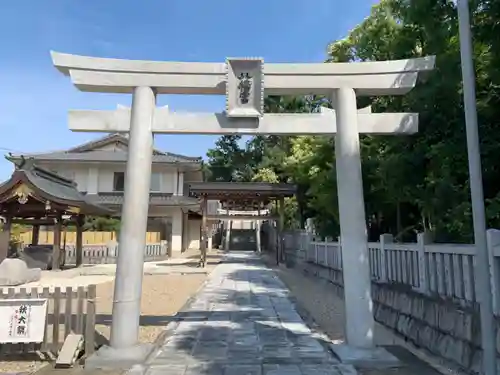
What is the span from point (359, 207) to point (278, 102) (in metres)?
22.8

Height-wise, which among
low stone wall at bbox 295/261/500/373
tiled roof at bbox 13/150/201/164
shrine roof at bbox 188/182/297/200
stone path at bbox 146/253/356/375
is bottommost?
stone path at bbox 146/253/356/375

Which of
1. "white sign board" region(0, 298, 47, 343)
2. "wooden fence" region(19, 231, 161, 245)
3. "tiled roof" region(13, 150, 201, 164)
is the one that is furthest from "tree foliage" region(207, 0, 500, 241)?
"tiled roof" region(13, 150, 201, 164)

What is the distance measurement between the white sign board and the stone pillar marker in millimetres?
919

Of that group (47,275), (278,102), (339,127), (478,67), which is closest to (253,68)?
(339,127)

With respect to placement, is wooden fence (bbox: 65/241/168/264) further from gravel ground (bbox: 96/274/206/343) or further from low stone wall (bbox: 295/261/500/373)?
low stone wall (bbox: 295/261/500/373)

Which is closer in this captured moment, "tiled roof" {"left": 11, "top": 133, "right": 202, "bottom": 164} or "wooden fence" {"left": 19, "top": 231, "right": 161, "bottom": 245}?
"wooden fence" {"left": 19, "top": 231, "right": 161, "bottom": 245}

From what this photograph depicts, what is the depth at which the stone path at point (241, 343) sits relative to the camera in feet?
18.8

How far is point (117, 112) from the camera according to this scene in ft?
22.7

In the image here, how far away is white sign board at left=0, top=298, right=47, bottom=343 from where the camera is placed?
20.3 ft

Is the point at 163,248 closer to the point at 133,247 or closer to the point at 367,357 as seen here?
the point at 133,247

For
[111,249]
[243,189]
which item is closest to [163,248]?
[111,249]

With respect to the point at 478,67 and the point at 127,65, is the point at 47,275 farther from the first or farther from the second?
the point at 478,67

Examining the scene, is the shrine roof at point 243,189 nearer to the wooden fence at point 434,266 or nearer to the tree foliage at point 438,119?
the tree foliage at point 438,119

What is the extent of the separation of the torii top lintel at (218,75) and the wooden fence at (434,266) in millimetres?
2521
